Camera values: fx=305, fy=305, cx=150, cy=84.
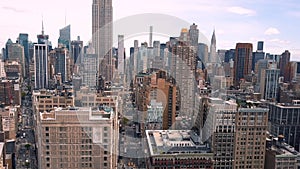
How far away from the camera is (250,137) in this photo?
410 cm

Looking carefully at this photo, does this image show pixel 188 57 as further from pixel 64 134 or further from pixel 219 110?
pixel 64 134

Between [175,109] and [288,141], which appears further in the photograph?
[288,141]

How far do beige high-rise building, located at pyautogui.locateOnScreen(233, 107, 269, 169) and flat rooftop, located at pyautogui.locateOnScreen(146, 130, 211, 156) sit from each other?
439mm

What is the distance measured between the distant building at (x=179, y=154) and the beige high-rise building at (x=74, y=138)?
1181 millimetres

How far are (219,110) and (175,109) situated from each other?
1776 millimetres

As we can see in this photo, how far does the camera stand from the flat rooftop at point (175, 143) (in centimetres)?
398

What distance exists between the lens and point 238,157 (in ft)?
13.6

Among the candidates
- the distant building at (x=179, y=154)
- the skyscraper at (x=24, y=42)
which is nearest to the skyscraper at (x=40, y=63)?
the skyscraper at (x=24, y=42)

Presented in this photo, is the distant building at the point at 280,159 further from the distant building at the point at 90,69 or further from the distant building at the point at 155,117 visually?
the distant building at the point at 90,69

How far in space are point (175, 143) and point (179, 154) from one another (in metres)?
0.26

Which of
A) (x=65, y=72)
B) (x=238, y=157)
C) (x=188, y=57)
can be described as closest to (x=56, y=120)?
(x=238, y=157)

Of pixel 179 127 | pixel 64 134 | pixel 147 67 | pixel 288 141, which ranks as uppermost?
pixel 147 67

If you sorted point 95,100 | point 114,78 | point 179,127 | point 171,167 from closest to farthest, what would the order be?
point 171,167
point 95,100
point 179,127
point 114,78

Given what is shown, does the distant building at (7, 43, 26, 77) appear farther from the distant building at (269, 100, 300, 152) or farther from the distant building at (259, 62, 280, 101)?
the distant building at (269, 100, 300, 152)
